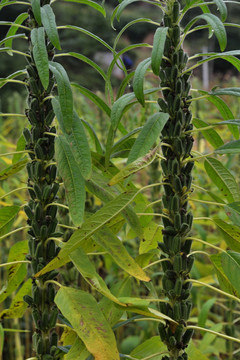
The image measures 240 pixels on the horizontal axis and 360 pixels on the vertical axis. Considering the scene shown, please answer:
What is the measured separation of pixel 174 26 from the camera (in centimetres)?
102

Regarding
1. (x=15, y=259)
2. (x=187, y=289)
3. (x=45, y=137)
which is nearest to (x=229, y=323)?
(x=187, y=289)

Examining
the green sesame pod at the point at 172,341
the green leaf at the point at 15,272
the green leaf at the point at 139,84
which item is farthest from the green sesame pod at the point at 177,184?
the green leaf at the point at 15,272

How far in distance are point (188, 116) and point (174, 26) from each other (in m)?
0.20

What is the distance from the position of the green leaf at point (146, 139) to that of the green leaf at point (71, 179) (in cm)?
11

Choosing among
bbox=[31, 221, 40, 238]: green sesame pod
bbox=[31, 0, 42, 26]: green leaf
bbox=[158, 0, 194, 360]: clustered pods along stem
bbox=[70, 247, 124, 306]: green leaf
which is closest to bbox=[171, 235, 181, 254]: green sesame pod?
bbox=[158, 0, 194, 360]: clustered pods along stem

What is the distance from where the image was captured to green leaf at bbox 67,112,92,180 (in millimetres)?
877

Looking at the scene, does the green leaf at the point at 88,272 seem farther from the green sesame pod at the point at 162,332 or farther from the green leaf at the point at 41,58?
the green leaf at the point at 41,58

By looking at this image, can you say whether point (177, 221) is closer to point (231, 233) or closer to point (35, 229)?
point (231, 233)

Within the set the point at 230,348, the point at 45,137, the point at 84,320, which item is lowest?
the point at 230,348

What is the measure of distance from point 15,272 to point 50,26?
61cm

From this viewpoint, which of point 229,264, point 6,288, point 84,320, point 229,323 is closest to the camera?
point 84,320

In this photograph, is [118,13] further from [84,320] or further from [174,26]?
[84,320]

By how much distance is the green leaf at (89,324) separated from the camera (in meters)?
0.82

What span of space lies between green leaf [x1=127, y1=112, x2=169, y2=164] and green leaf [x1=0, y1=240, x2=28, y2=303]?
18.5 inches
